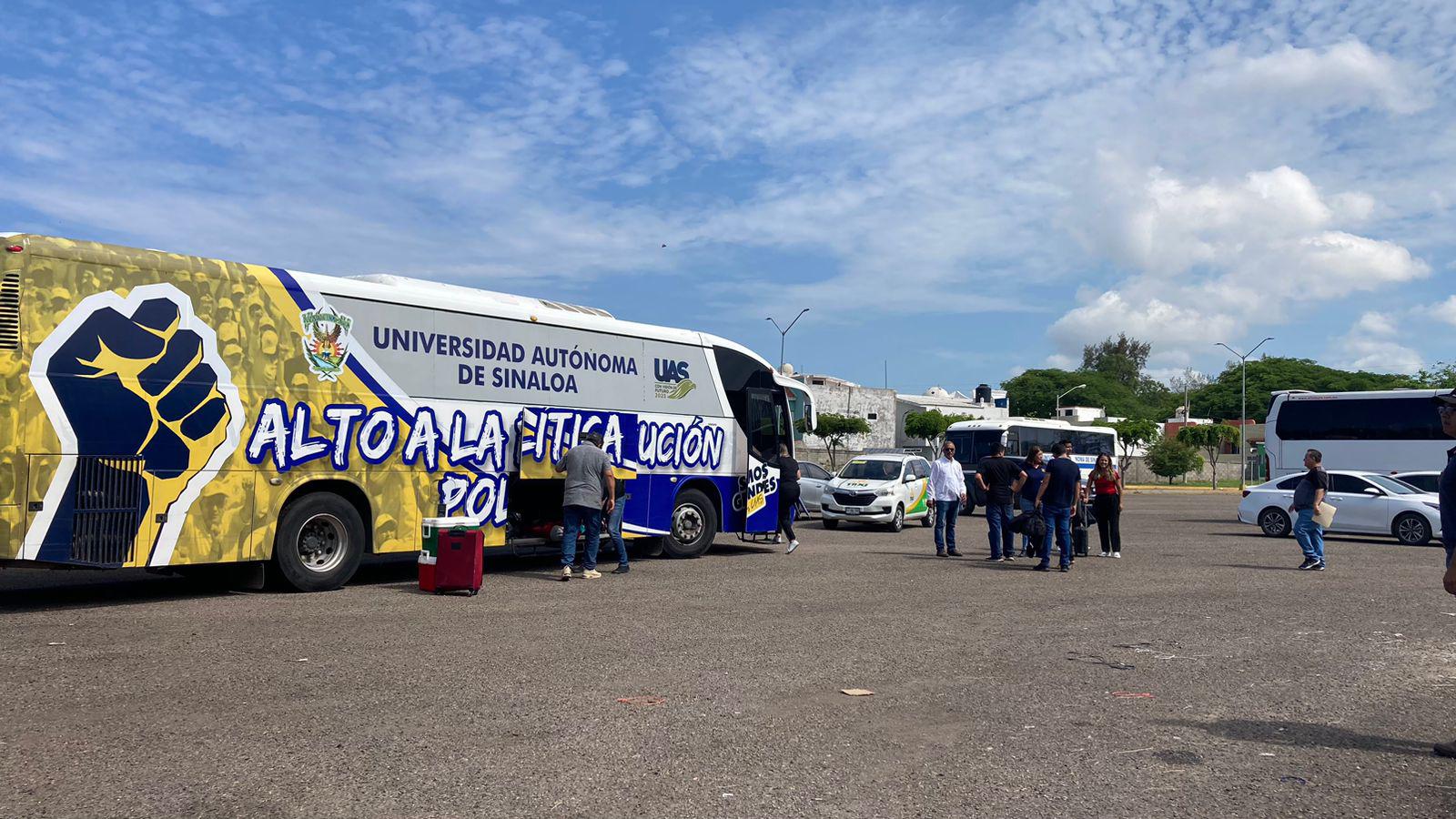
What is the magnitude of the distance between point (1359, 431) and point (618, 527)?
23.2 metres

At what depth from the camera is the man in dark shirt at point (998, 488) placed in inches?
656

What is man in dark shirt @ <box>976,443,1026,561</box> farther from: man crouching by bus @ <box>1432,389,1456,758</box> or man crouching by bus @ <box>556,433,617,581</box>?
man crouching by bus @ <box>1432,389,1456,758</box>

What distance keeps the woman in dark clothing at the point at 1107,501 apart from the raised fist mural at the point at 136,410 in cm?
1239

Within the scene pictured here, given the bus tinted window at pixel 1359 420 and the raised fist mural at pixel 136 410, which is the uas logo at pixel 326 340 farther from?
the bus tinted window at pixel 1359 420

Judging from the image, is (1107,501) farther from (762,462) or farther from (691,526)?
(691,526)

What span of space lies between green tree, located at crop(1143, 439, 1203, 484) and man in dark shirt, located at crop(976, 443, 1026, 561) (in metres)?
53.0

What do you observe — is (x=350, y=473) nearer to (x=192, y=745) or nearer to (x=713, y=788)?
(x=192, y=745)

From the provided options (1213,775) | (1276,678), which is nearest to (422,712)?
(1213,775)

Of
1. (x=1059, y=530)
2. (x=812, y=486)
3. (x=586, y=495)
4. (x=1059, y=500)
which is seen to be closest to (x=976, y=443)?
(x=812, y=486)

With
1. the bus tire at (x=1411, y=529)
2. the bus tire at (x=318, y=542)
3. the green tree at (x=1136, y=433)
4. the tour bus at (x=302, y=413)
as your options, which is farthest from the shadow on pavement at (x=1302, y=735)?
the green tree at (x=1136, y=433)

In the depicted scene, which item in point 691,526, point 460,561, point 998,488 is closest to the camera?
point 460,561

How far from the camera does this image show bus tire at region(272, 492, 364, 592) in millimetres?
11661

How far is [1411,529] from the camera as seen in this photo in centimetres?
2278

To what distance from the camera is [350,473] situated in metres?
12.2
